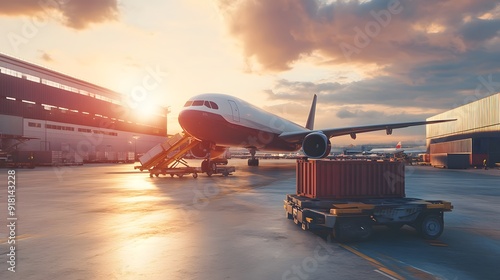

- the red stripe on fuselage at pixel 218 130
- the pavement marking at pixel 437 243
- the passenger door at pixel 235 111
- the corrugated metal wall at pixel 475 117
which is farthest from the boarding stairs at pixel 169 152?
the corrugated metal wall at pixel 475 117

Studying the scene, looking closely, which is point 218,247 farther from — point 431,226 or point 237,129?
point 237,129

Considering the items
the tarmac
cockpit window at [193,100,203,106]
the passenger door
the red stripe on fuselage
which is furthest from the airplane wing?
the tarmac

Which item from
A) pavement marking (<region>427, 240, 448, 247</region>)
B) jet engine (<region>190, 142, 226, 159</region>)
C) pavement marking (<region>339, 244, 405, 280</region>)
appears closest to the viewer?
pavement marking (<region>339, 244, 405, 280</region>)

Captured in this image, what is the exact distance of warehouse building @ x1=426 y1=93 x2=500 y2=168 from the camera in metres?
51.2

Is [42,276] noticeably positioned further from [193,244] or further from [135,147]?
[135,147]

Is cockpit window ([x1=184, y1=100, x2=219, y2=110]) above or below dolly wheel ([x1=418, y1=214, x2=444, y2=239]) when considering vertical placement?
above

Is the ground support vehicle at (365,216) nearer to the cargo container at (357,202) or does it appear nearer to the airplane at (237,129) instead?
the cargo container at (357,202)

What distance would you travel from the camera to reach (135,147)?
95.5 m

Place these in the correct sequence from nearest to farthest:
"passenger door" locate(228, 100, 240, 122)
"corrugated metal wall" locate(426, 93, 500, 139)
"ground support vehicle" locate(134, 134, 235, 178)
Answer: "passenger door" locate(228, 100, 240, 122) < "ground support vehicle" locate(134, 134, 235, 178) < "corrugated metal wall" locate(426, 93, 500, 139)

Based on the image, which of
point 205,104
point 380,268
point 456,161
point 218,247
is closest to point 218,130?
point 205,104

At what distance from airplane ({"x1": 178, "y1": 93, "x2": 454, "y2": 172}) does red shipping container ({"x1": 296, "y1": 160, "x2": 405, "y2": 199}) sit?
15160mm

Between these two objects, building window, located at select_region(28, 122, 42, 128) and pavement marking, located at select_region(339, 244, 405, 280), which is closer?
pavement marking, located at select_region(339, 244, 405, 280)

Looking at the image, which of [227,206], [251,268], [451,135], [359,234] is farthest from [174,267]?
[451,135]

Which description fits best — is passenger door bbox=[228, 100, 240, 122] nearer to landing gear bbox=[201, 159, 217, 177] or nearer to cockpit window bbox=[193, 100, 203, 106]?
cockpit window bbox=[193, 100, 203, 106]
